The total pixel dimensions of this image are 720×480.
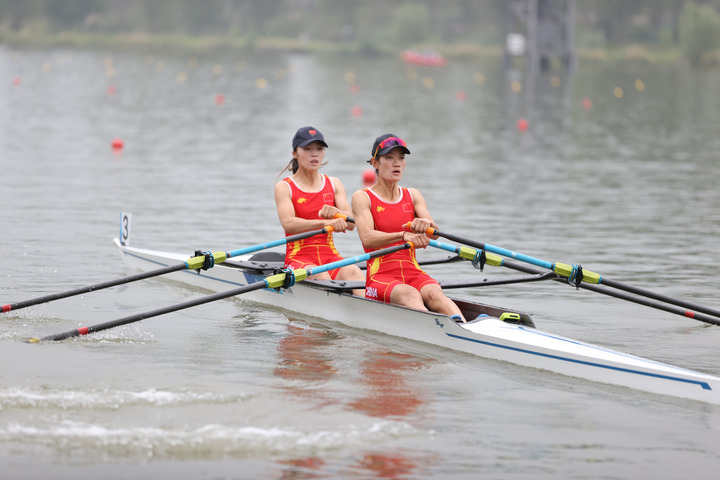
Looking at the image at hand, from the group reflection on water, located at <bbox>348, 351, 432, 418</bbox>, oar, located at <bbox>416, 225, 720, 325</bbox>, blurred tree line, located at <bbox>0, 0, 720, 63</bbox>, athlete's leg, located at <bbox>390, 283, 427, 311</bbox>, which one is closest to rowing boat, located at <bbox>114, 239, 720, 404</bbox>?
athlete's leg, located at <bbox>390, 283, 427, 311</bbox>

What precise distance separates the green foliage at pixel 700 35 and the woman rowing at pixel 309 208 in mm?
55314

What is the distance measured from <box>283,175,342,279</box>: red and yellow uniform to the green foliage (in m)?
55.4

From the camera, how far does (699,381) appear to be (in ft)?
22.6

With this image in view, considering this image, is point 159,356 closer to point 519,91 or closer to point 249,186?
point 249,186

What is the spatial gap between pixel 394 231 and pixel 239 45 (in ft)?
248

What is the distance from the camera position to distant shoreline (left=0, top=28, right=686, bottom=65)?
70.6m

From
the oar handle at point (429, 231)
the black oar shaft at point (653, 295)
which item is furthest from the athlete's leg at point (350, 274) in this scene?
the black oar shaft at point (653, 295)

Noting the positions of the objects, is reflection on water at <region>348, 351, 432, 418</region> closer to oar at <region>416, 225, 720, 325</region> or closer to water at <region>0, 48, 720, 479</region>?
water at <region>0, 48, 720, 479</region>

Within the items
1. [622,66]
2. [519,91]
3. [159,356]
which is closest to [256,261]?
[159,356]

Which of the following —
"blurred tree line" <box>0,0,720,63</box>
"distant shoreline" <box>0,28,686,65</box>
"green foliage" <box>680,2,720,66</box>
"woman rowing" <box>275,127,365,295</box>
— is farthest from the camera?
"blurred tree line" <box>0,0,720,63</box>

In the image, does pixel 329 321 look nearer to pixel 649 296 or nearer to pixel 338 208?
pixel 338 208

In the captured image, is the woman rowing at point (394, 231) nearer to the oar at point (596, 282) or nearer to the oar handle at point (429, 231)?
the oar handle at point (429, 231)

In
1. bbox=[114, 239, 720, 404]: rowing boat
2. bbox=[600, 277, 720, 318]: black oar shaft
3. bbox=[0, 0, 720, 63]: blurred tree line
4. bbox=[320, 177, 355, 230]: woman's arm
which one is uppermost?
bbox=[0, 0, 720, 63]: blurred tree line

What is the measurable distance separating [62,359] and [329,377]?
1875 millimetres
